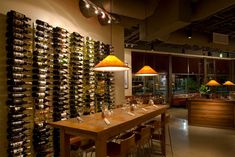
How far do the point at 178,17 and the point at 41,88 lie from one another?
10.9 feet

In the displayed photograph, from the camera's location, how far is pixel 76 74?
4602mm

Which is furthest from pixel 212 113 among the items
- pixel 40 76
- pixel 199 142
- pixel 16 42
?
pixel 16 42

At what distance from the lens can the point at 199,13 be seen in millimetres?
5102

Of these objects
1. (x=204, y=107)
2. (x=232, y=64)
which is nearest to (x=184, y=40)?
(x=204, y=107)

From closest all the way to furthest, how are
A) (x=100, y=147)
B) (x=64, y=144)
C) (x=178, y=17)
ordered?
1. (x=100, y=147)
2. (x=64, y=144)
3. (x=178, y=17)

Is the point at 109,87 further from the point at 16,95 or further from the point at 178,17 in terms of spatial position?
the point at 16,95

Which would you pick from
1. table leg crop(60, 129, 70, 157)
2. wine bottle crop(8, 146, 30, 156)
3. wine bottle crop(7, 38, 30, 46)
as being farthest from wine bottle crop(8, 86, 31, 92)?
table leg crop(60, 129, 70, 157)

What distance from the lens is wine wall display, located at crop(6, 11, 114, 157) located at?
316cm

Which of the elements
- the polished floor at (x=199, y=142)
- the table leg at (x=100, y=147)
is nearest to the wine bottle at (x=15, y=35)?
the table leg at (x=100, y=147)

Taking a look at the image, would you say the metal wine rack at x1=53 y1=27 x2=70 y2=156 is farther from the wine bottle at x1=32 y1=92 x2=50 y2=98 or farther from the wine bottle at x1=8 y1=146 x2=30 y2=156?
the wine bottle at x1=8 y1=146 x2=30 y2=156

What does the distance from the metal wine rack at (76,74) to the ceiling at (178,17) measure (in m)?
1.21

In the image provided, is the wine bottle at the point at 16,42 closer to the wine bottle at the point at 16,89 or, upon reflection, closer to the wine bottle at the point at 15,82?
the wine bottle at the point at 15,82

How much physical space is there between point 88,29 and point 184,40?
4.33 metres

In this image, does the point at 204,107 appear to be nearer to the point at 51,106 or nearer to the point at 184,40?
the point at 184,40
